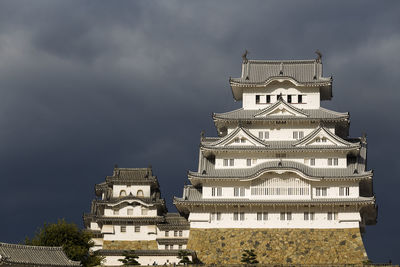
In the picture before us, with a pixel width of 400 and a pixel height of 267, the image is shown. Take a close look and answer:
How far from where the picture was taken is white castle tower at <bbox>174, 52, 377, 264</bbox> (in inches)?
3290

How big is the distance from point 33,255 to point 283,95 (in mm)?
33443

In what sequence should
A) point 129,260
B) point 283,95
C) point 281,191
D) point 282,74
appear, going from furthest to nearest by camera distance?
point 282,74, point 283,95, point 281,191, point 129,260

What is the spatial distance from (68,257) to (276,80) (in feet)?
94.6

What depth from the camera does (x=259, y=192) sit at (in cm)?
8619

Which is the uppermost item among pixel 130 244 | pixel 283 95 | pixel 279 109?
pixel 283 95

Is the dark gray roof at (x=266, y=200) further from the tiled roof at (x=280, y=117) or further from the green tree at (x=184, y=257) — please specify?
the tiled roof at (x=280, y=117)

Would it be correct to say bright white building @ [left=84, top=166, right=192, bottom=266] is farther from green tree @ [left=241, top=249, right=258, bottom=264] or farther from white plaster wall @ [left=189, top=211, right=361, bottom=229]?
green tree @ [left=241, top=249, right=258, bottom=264]

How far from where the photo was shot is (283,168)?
85250 millimetres

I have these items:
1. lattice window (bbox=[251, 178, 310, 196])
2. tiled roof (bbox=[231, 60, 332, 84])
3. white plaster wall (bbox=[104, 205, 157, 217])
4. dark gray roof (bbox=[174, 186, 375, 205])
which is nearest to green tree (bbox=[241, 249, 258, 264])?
dark gray roof (bbox=[174, 186, 375, 205])

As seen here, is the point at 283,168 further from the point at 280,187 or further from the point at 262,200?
the point at 262,200

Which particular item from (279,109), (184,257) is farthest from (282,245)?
(279,109)

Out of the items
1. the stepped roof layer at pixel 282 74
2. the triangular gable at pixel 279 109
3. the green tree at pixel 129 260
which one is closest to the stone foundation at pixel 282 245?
the green tree at pixel 129 260

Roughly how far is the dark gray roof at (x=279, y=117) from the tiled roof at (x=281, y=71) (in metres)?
3.18

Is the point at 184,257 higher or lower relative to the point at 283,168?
lower
